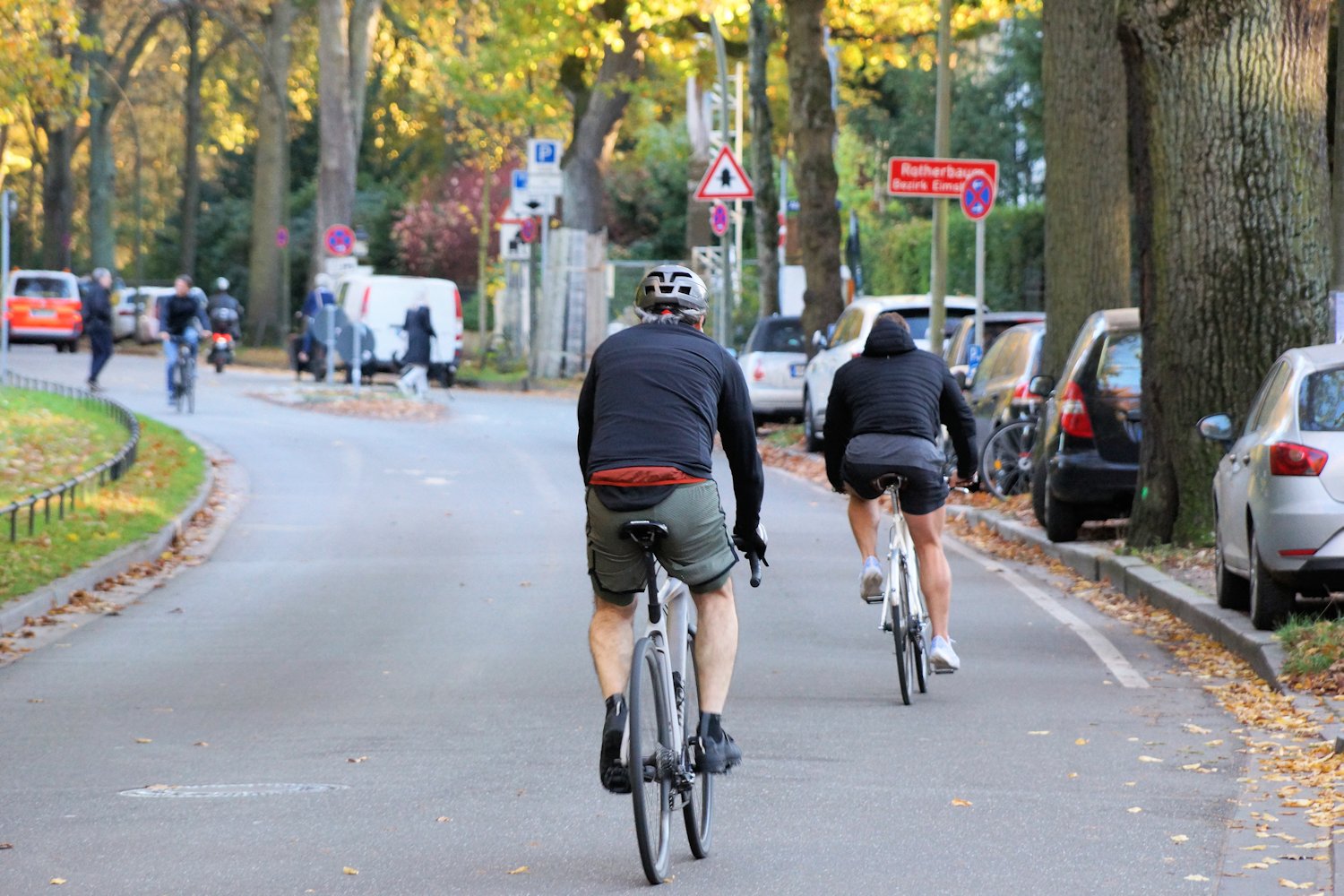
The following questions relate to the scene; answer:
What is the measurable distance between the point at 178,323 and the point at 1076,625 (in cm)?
2004

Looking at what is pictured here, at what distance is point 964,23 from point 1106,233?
483 inches

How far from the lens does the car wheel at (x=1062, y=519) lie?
1630 cm

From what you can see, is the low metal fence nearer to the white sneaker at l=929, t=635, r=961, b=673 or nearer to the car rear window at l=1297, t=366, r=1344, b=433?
the white sneaker at l=929, t=635, r=961, b=673

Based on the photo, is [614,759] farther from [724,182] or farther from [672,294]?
[724,182]

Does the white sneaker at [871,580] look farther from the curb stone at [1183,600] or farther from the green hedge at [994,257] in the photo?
the green hedge at [994,257]

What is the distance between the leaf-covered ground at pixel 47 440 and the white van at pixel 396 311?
8887 millimetres

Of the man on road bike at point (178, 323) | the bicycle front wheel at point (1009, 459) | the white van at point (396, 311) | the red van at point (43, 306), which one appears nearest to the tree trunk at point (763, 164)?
the white van at point (396, 311)

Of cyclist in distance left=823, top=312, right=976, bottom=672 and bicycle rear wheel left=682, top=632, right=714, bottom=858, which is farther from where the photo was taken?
cyclist in distance left=823, top=312, right=976, bottom=672

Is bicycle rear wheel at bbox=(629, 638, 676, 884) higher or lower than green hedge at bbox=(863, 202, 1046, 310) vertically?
lower

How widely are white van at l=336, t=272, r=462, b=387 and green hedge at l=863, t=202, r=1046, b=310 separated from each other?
8002mm

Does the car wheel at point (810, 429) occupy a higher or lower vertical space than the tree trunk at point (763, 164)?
lower

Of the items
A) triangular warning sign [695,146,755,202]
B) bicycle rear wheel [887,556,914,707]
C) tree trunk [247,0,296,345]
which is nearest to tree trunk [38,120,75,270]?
tree trunk [247,0,296,345]

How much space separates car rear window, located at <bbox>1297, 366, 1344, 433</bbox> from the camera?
1091 centimetres

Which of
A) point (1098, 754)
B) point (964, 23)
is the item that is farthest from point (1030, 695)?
point (964, 23)
